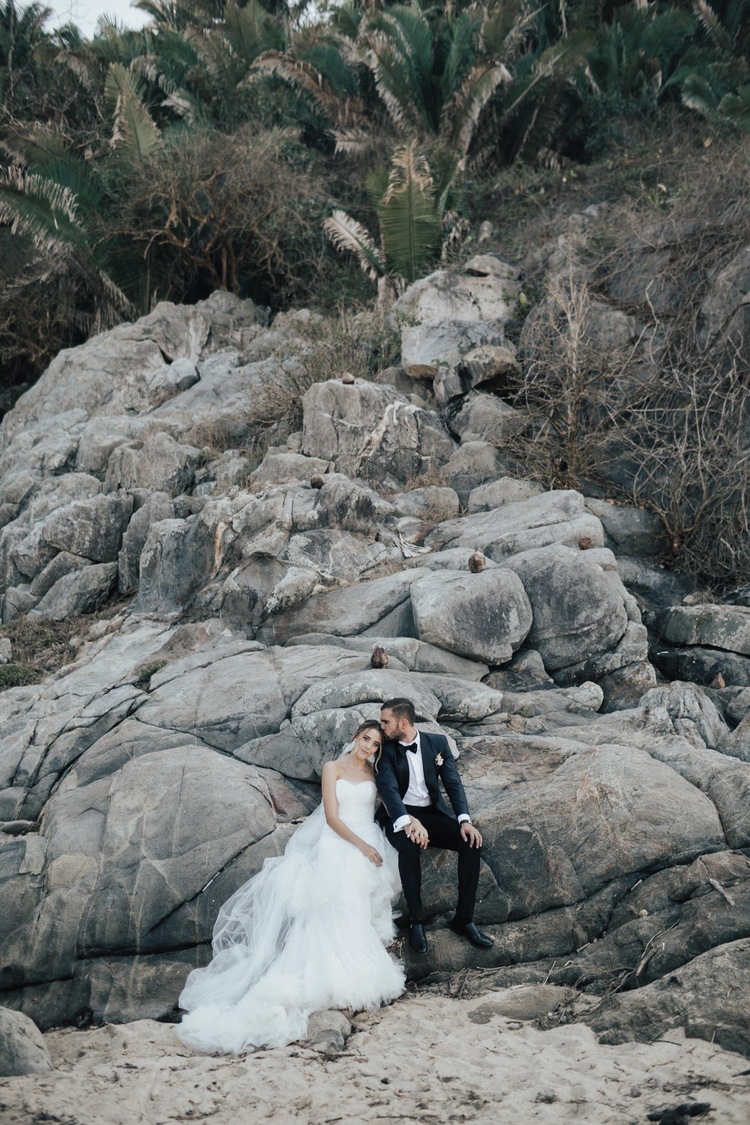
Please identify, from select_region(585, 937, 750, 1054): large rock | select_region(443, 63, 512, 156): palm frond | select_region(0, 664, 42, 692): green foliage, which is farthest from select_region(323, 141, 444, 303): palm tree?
select_region(585, 937, 750, 1054): large rock

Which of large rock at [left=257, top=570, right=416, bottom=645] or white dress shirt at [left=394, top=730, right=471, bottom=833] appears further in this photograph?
large rock at [left=257, top=570, right=416, bottom=645]

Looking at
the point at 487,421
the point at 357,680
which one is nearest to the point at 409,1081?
the point at 357,680

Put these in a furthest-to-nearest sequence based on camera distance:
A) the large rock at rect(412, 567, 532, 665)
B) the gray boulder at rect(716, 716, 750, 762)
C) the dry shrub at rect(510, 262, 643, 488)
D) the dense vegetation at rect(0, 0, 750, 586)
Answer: the dense vegetation at rect(0, 0, 750, 586), the dry shrub at rect(510, 262, 643, 488), the large rock at rect(412, 567, 532, 665), the gray boulder at rect(716, 716, 750, 762)

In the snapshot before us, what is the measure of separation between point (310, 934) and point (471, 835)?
1.10 m

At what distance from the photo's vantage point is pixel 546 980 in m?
4.98

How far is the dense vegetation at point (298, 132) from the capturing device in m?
18.1

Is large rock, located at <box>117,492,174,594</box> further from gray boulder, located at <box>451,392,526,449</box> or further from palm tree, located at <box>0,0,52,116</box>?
palm tree, located at <box>0,0,52,116</box>

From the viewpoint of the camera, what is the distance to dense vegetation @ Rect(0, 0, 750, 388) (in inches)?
711

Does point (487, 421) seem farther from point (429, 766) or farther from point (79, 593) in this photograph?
point (429, 766)

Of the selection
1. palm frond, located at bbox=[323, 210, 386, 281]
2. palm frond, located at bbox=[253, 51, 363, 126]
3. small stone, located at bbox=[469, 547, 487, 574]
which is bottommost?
small stone, located at bbox=[469, 547, 487, 574]

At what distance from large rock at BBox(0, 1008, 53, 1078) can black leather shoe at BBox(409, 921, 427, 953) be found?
6.82 feet

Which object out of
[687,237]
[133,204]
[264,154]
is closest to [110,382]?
[133,204]

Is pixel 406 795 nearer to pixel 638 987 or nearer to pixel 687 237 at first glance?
pixel 638 987

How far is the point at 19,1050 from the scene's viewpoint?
431cm
